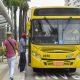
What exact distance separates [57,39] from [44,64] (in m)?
1.25

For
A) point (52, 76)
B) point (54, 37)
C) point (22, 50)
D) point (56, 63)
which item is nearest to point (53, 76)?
point (52, 76)

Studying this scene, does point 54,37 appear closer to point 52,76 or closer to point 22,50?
A: point 52,76

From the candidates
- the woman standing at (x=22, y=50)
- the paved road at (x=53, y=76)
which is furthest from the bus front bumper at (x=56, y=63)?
the woman standing at (x=22, y=50)

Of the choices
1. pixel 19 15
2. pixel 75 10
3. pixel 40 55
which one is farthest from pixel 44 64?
pixel 19 15

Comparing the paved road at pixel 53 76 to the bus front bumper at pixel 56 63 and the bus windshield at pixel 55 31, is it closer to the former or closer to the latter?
the bus front bumper at pixel 56 63

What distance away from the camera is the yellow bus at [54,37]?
1811 cm

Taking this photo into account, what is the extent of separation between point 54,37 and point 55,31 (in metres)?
0.29

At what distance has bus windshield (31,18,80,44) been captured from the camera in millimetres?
18344

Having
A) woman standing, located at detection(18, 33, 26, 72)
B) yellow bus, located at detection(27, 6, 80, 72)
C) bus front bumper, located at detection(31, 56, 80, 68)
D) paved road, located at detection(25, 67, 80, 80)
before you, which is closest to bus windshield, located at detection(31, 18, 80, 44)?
yellow bus, located at detection(27, 6, 80, 72)

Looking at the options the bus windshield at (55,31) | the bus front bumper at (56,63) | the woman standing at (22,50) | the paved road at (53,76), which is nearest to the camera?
the paved road at (53,76)

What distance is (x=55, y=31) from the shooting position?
18.5 meters

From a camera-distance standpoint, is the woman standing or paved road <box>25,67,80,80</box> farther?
the woman standing

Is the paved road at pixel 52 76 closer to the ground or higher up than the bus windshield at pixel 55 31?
closer to the ground

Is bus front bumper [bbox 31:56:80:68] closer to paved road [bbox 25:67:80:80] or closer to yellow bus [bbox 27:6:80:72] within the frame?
yellow bus [bbox 27:6:80:72]
